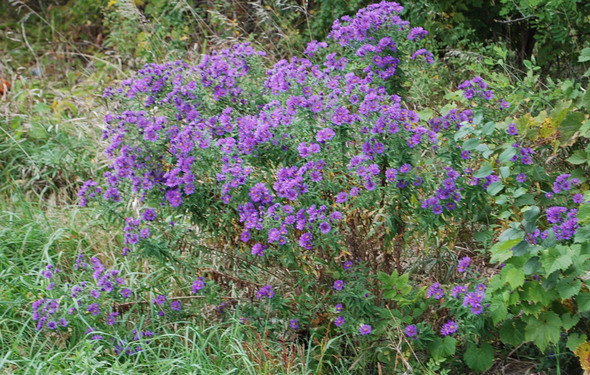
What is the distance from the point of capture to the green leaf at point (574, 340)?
→ 2723mm

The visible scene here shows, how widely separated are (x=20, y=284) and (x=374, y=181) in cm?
201

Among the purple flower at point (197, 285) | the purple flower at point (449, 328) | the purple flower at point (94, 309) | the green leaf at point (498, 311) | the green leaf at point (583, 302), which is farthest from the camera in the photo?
the purple flower at point (94, 309)

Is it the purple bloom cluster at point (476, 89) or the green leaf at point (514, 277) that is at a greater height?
the purple bloom cluster at point (476, 89)

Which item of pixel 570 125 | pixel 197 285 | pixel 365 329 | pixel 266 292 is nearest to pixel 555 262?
pixel 365 329

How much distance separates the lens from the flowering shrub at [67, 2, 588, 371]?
271cm

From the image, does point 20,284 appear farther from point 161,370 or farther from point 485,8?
point 485,8

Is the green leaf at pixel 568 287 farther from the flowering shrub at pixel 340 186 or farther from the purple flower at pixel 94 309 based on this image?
the purple flower at pixel 94 309

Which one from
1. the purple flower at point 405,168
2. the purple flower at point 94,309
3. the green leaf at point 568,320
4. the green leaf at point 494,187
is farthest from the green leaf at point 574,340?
the purple flower at point 94,309

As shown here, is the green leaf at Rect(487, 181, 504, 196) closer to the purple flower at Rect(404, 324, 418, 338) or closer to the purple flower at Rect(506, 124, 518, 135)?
the purple flower at Rect(506, 124, 518, 135)

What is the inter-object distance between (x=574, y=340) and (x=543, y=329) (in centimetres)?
13

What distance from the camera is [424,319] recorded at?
308cm

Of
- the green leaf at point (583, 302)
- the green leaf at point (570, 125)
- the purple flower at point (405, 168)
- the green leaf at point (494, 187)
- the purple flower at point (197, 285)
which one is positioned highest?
the green leaf at point (494, 187)

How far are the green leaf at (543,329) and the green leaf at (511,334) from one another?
73 millimetres

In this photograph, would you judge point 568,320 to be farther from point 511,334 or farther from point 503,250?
point 503,250
